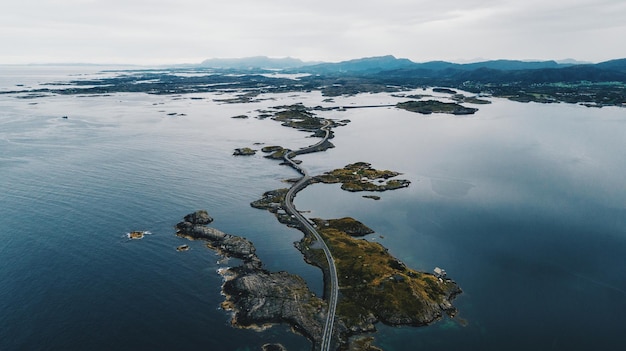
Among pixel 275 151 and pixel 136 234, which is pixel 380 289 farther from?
pixel 275 151

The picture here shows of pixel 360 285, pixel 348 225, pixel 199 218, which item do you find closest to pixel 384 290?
pixel 360 285

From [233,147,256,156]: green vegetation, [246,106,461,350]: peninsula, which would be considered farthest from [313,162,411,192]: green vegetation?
[233,147,256,156]: green vegetation

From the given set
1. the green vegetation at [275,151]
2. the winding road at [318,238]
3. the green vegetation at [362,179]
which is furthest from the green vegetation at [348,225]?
the green vegetation at [275,151]

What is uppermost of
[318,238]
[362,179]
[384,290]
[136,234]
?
[136,234]

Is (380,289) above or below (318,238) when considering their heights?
above

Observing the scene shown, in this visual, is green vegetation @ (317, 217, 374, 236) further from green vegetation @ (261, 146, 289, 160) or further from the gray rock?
green vegetation @ (261, 146, 289, 160)
